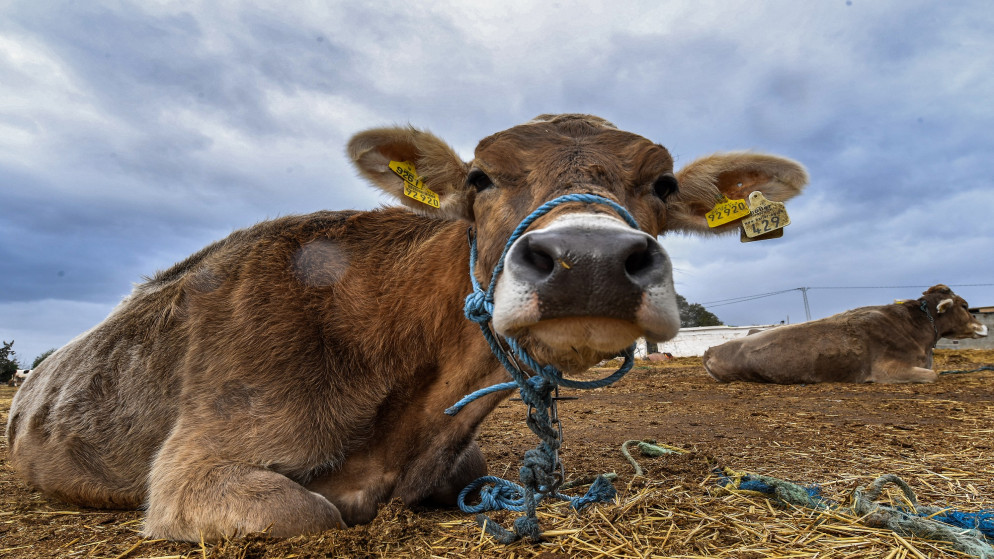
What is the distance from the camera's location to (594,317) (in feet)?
6.39

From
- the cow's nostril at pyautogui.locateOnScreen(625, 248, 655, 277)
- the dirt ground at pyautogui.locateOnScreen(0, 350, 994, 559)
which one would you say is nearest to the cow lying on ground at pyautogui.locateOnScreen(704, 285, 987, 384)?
the dirt ground at pyautogui.locateOnScreen(0, 350, 994, 559)

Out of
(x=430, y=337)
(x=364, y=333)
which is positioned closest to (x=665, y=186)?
(x=430, y=337)

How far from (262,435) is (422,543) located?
3.49 ft

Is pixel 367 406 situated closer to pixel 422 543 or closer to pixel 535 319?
pixel 422 543

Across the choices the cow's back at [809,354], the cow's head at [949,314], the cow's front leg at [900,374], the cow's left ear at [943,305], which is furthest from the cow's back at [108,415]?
the cow's head at [949,314]

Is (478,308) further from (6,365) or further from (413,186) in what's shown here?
(6,365)

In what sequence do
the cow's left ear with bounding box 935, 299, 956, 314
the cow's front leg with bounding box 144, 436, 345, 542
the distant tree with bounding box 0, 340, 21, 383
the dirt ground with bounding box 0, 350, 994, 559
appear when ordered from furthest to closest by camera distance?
1. the distant tree with bounding box 0, 340, 21, 383
2. the cow's left ear with bounding box 935, 299, 956, 314
3. the cow's front leg with bounding box 144, 436, 345, 542
4. the dirt ground with bounding box 0, 350, 994, 559

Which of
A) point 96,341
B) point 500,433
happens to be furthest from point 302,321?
point 500,433

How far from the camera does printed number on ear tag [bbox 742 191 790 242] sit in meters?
3.71

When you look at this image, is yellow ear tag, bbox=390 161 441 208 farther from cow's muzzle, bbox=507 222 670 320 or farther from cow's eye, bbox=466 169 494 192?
cow's muzzle, bbox=507 222 670 320

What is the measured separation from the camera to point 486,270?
9.07ft

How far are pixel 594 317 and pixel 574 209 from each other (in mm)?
522

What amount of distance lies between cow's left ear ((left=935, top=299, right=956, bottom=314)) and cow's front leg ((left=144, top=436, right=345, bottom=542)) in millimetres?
14042

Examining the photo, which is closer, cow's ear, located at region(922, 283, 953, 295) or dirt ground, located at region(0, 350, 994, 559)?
dirt ground, located at region(0, 350, 994, 559)
